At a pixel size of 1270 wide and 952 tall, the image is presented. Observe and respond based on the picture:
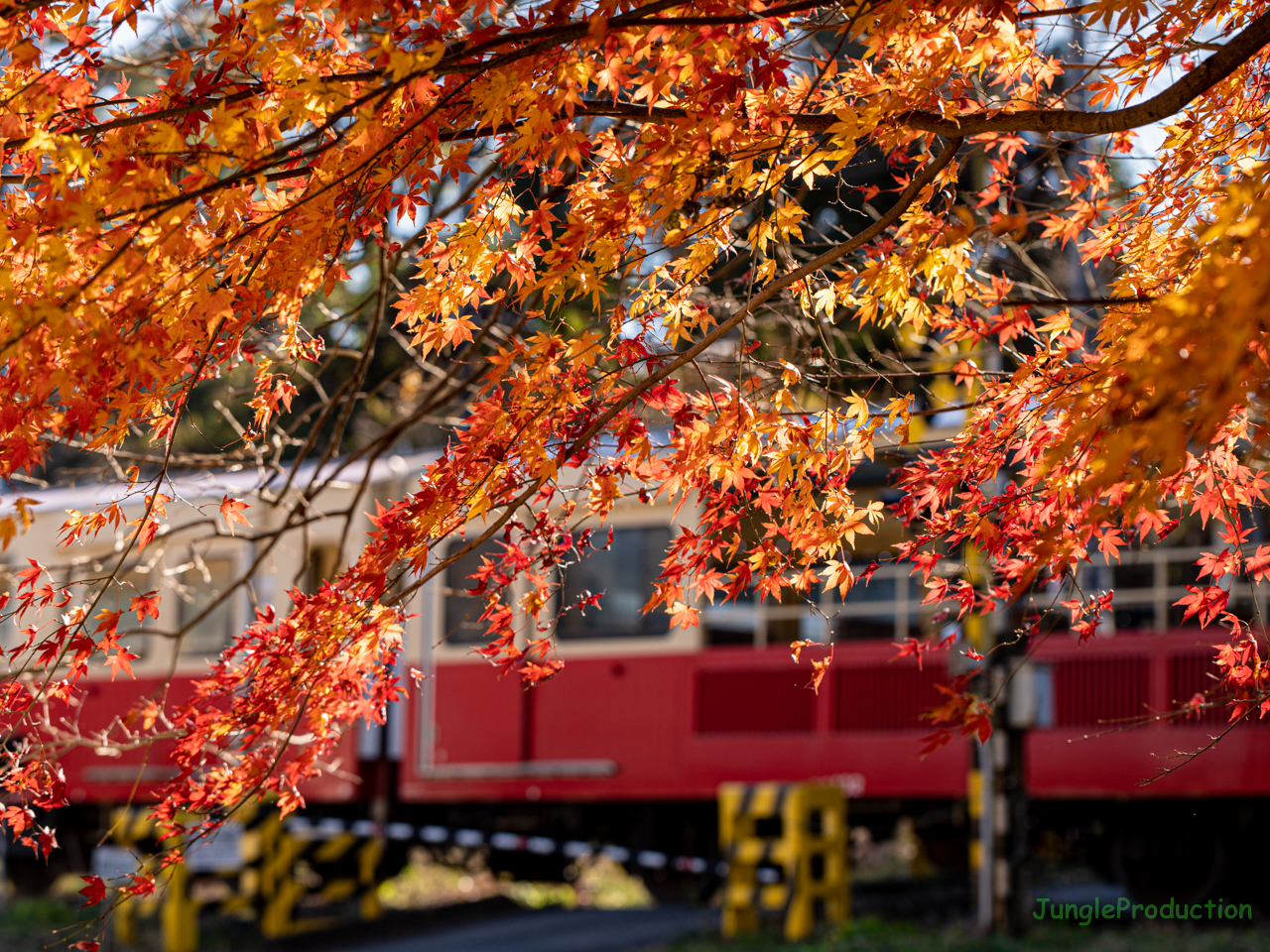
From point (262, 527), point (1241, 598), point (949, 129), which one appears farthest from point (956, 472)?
point (262, 527)

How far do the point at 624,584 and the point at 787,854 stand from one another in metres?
2.34

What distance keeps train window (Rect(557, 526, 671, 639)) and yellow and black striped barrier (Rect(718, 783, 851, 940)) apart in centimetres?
151

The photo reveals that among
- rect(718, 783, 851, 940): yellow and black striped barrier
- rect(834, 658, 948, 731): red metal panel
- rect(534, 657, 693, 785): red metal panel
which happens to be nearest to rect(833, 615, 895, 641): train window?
rect(834, 658, 948, 731): red metal panel

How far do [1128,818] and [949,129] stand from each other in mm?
7248

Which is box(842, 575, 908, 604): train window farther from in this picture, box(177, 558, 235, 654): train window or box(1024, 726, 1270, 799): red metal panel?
box(177, 558, 235, 654): train window

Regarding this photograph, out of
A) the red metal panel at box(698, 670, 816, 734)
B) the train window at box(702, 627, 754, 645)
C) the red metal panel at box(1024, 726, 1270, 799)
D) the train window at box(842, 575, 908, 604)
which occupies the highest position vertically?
the train window at box(842, 575, 908, 604)

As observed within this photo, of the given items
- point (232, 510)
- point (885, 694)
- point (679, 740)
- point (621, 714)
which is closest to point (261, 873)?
point (621, 714)

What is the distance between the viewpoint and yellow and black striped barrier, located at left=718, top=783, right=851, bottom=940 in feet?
28.0

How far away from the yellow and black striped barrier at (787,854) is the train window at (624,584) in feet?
4.95

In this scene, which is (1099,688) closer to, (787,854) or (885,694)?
(885,694)

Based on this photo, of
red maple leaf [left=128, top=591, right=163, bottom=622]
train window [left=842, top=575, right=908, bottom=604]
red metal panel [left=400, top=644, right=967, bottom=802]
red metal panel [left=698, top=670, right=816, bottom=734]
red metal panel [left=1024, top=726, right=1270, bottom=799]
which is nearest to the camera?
red maple leaf [left=128, top=591, right=163, bottom=622]

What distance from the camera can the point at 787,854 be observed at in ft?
28.1

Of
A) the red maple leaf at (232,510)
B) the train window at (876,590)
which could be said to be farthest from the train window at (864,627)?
the red maple leaf at (232,510)

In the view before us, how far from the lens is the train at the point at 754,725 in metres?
8.56
